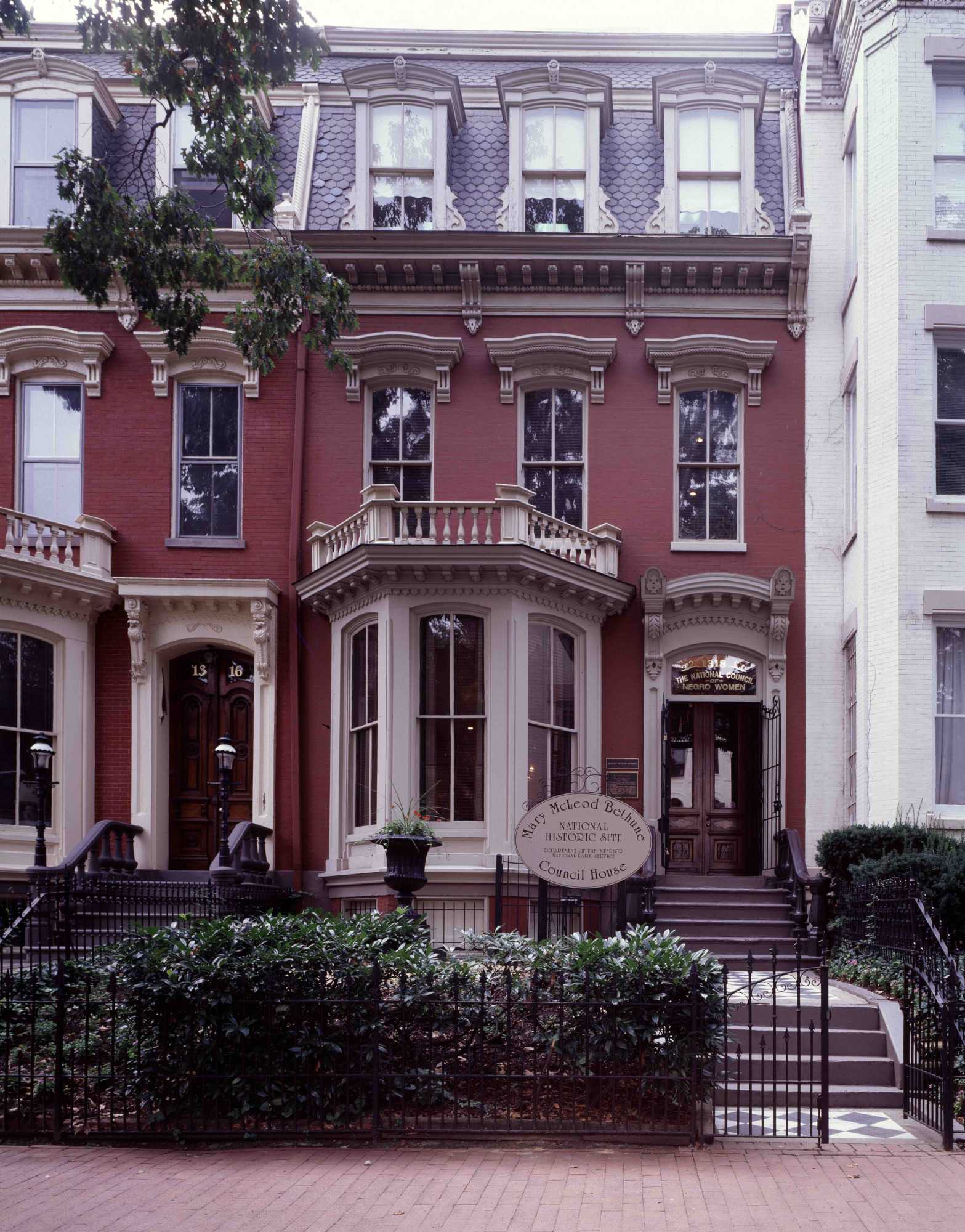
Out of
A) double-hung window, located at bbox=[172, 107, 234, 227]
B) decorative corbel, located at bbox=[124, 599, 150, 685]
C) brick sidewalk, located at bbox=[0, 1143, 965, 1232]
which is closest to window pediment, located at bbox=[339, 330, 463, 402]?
double-hung window, located at bbox=[172, 107, 234, 227]

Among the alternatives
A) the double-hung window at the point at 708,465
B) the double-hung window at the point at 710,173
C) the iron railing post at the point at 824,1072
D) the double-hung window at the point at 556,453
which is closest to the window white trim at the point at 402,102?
the double-hung window at the point at 556,453

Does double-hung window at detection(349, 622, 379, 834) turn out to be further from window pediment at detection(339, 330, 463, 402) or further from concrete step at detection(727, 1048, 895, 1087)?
concrete step at detection(727, 1048, 895, 1087)

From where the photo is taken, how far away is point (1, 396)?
18750 mm

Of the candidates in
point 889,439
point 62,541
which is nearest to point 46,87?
point 62,541

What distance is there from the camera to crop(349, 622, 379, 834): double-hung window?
17312 millimetres

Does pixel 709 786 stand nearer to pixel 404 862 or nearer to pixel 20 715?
pixel 404 862

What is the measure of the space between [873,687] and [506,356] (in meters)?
6.45

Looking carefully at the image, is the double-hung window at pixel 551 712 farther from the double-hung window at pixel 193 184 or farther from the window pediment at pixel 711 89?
the window pediment at pixel 711 89

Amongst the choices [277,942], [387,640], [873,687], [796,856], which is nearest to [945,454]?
[873,687]

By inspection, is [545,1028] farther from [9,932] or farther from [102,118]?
[102,118]

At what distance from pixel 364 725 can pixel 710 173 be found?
8.83m

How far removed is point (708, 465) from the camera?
734 inches

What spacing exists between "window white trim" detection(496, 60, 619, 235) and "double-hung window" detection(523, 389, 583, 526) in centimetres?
244

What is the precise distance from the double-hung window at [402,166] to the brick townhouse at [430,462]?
5cm
